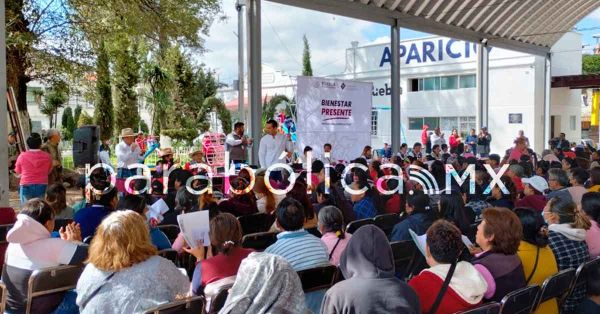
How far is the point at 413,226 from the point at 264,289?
2.66 meters

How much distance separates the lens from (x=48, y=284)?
316cm

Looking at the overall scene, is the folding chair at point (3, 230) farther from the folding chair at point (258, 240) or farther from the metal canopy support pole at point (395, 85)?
the metal canopy support pole at point (395, 85)

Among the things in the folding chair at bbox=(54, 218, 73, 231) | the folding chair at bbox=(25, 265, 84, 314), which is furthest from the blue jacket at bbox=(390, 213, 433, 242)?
the folding chair at bbox=(54, 218, 73, 231)

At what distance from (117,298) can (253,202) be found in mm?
3156

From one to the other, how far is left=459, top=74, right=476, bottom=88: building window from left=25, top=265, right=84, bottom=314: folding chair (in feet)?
85.7

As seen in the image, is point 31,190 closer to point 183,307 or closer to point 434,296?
point 183,307

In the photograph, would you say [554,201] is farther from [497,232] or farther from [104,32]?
[104,32]

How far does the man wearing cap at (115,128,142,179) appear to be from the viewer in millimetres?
9914

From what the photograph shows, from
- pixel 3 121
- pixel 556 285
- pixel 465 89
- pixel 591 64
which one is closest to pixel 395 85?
pixel 3 121

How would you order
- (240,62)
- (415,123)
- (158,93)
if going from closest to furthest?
(240,62) < (158,93) < (415,123)

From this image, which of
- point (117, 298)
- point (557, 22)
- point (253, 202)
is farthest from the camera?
point (557, 22)

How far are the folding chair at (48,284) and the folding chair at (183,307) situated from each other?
3.58ft

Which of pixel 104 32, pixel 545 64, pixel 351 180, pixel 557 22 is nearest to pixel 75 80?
pixel 104 32

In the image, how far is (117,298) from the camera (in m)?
2.50
